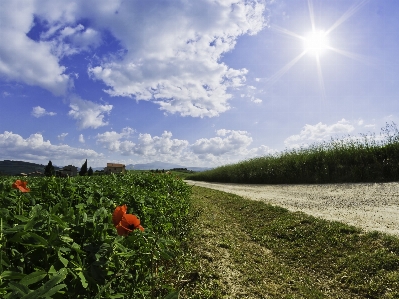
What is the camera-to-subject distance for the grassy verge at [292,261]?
3.48 m

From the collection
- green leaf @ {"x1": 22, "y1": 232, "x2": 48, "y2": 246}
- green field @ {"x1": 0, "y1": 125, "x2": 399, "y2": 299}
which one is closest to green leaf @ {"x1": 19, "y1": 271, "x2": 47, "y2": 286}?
green field @ {"x1": 0, "y1": 125, "x2": 399, "y2": 299}

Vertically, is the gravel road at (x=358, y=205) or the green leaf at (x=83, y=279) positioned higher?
the green leaf at (x=83, y=279)

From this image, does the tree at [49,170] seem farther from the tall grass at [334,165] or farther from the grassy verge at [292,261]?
the tall grass at [334,165]

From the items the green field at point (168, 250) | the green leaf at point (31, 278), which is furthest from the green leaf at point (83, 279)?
the green leaf at point (31, 278)

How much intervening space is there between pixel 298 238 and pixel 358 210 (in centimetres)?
245

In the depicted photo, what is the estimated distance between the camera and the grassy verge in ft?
11.4

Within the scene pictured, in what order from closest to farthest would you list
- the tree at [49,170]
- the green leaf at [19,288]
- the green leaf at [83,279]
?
1. the green leaf at [19,288]
2. the green leaf at [83,279]
3. the tree at [49,170]

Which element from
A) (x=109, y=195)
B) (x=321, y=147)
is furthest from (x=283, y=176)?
(x=109, y=195)

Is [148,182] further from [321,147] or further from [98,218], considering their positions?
[321,147]

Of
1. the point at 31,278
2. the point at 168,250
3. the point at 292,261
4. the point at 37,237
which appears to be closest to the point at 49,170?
the point at 292,261

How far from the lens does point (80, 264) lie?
4.35 feet

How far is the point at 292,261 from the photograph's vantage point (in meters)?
4.52

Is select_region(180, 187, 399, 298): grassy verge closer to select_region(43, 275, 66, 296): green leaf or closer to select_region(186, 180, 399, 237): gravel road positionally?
select_region(186, 180, 399, 237): gravel road

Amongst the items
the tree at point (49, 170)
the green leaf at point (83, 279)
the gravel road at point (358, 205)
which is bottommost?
the gravel road at point (358, 205)
